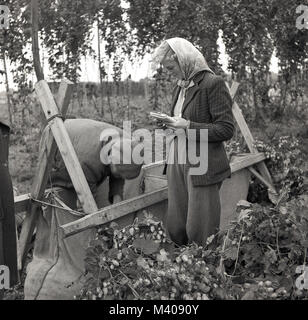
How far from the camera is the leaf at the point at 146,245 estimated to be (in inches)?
91.1

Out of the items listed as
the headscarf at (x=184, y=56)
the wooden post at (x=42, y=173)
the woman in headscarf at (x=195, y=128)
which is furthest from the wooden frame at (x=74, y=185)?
the headscarf at (x=184, y=56)

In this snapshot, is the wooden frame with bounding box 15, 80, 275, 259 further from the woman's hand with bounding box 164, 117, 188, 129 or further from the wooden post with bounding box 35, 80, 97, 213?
the woman's hand with bounding box 164, 117, 188, 129

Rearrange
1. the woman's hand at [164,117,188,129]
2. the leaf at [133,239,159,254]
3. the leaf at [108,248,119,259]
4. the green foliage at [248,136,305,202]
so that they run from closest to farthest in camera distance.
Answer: the leaf at [108,248,119,259] → the leaf at [133,239,159,254] → the woman's hand at [164,117,188,129] → the green foliage at [248,136,305,202]

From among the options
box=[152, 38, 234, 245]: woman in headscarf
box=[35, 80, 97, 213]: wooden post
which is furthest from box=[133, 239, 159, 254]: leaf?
box=[152, 38, 234, 245]: woman in headscarf

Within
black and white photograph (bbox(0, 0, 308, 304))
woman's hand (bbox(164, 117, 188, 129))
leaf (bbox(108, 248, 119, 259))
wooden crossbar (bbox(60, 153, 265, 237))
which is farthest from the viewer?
woman's hand (bbox(164, 117, 188, 129))

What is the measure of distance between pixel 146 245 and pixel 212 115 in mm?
932

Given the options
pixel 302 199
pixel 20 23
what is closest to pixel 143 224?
pixel 302 199

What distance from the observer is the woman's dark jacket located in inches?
110

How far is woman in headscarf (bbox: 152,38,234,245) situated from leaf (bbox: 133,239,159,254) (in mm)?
675

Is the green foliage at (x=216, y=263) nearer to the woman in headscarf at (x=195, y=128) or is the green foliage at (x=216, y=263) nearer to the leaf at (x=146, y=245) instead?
the leaf at (x=146, y=245)

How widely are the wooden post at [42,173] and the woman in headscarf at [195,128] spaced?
572mm

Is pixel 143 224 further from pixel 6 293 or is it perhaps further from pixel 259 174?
pixel 259 174

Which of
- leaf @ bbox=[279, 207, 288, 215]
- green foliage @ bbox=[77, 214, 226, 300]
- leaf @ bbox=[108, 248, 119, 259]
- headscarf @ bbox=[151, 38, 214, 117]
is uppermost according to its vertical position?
headscarf @ bbox=[151, 38, 214, 117]
